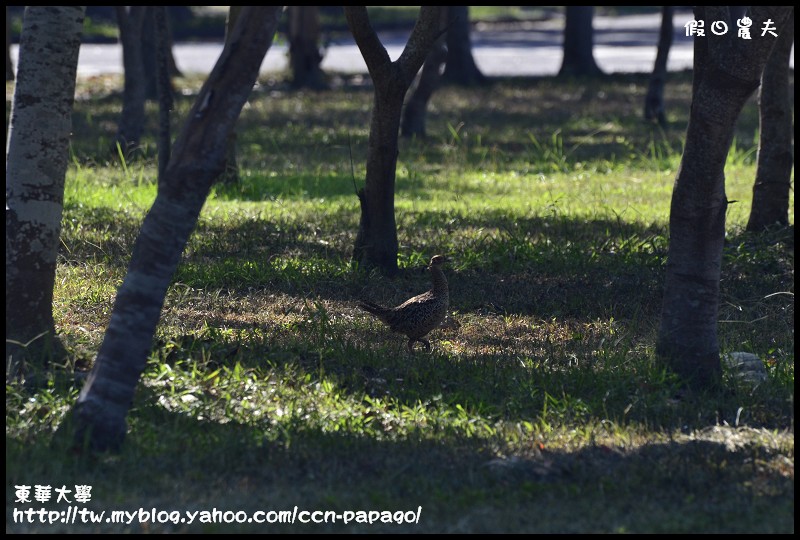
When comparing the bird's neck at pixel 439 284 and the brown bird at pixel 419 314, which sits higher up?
the bird's neck at pixel 439 284

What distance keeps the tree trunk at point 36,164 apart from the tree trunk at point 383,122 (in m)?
3.07

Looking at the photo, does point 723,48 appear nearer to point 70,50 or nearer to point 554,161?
point 70,50

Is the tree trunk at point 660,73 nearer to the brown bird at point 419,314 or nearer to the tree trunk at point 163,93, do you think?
the tree trunk at point 163,93

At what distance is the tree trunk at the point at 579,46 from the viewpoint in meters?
26.4

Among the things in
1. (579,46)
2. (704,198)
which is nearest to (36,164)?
(704,198)

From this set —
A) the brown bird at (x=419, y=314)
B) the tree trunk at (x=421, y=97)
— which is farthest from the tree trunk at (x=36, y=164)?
the tree trunk at (x=421, y=97)

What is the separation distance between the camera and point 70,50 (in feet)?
21.5

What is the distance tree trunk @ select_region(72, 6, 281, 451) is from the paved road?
2288cm

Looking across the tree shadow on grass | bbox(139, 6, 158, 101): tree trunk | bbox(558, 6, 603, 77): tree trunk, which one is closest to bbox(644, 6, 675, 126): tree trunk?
bbox(558, 6, 603, 77): tree trunk

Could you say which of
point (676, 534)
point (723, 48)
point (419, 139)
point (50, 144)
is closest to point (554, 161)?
point (419, 139)

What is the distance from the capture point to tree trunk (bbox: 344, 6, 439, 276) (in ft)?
30.2

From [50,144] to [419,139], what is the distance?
35.5 feet

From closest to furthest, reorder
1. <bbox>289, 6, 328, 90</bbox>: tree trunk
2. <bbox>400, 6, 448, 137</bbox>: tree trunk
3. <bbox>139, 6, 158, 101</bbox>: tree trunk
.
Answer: <bbox>400, 6, 448, 137</bbox>: tree trunk, <bbox>139, 6, 158, 101</bbox>: tree trunk, <bbox>289, 6, 328, 90</bbox>: tree trunk

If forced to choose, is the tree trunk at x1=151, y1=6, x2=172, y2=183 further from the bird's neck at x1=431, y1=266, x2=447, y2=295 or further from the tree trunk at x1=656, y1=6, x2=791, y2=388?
the tree trunk at x1=656, y1=6, x2=791, y2=388
